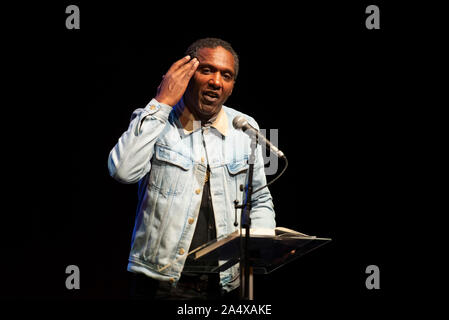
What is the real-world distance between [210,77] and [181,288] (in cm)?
107

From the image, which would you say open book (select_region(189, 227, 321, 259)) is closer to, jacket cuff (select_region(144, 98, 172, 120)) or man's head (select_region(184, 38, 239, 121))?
jacket cuff (select_region(144, 98, 172, 120))

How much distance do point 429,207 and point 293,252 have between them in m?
1.78

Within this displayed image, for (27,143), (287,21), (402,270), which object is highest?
(287,21)

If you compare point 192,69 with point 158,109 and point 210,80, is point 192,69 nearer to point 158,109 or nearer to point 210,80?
point 210,80

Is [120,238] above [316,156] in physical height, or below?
below

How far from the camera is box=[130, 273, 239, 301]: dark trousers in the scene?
2312 mm

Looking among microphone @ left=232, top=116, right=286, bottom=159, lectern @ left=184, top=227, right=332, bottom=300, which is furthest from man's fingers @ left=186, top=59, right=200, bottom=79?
lectern @ left=184, top=227, right=332, bottom=300

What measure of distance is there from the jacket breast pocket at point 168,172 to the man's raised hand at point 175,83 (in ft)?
0.83

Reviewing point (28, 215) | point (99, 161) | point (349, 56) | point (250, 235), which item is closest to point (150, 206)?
point (250, 235)

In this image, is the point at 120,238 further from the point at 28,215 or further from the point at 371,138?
the point at 371,138

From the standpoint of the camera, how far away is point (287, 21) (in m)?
3.47

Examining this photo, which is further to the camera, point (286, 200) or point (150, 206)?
point (286, 200)

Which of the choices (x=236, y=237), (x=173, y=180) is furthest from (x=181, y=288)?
(x=236, y=237)

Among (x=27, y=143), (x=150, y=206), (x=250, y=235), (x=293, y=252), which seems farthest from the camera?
(x=27, y=143)
